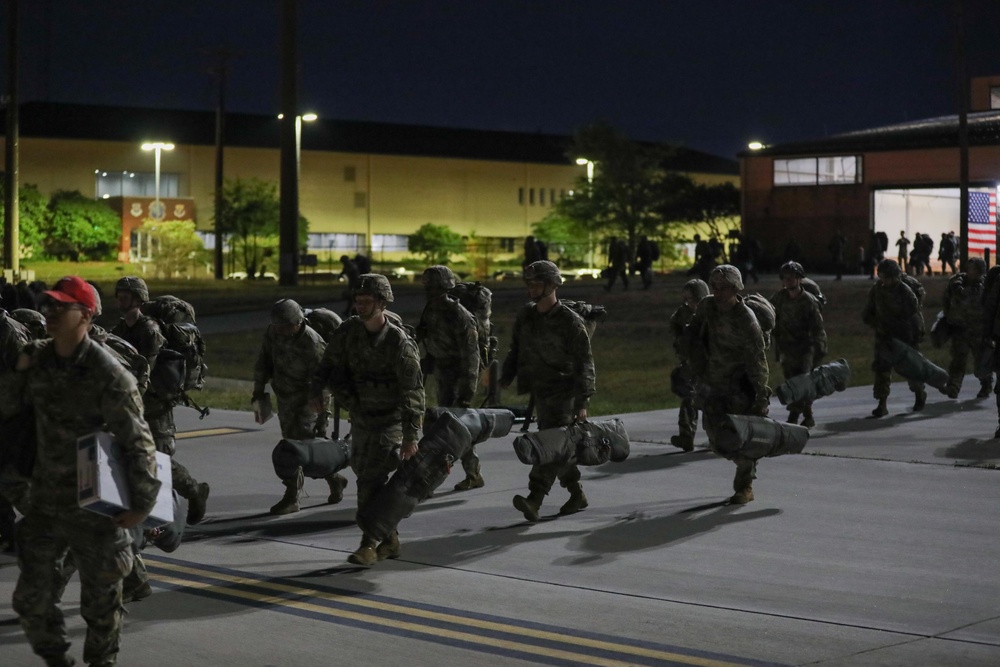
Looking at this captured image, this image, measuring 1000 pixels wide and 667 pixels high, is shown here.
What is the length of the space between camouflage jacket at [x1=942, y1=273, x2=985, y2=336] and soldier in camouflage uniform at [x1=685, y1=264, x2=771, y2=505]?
26.1ft

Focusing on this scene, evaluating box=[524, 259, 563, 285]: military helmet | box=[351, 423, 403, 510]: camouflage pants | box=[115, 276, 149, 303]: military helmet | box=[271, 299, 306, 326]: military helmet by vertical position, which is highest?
box=[524, 259, 563, 285]: military helmet

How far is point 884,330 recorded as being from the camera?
18.3m

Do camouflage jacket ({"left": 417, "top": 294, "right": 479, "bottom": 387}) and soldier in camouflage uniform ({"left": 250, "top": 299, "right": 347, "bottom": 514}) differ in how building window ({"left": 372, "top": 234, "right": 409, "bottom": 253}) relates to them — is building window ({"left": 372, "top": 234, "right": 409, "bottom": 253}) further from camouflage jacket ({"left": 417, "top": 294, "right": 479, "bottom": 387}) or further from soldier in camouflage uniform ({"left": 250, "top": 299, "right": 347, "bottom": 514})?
soldier in camouflage uniform ({"left": 250, "top": 299, "right": 347, "bottom": 514})

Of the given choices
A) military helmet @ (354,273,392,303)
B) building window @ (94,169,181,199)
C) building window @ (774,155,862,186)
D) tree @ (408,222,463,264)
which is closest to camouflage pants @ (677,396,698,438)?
military helmet @ (354,273,392,303)

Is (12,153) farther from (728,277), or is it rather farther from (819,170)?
(819,170)

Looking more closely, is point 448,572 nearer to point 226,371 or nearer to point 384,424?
point 384,424

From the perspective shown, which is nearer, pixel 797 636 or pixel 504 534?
pixel 797 636

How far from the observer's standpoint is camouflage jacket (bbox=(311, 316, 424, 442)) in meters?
10.0

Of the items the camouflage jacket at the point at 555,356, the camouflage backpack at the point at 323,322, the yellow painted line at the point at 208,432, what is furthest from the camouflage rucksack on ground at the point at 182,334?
the yellow painted line at the point at 208,432

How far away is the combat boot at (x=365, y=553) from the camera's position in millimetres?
9820

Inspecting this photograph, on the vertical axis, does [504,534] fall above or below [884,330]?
below

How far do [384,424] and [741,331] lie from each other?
3.64 m

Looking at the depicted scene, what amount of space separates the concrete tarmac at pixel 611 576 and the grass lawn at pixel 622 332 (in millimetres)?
7145

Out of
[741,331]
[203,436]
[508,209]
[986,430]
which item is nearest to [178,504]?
[741,331]
